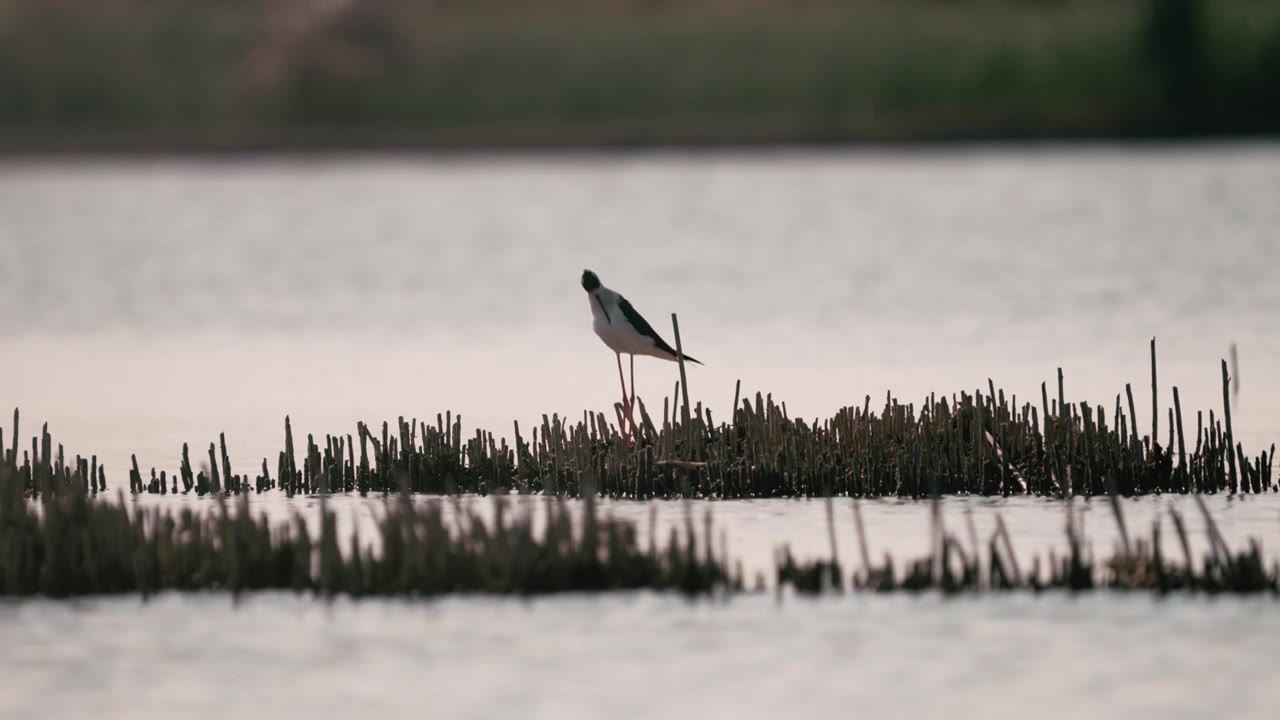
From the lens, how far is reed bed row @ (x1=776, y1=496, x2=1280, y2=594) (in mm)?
12062

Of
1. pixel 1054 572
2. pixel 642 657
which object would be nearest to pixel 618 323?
pixel 1054 572

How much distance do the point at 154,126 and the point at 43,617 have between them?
7003 cm

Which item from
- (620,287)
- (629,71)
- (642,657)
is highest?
(629,71)

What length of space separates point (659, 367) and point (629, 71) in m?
53.1

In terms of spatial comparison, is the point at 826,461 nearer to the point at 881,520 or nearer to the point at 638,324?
the point at 881,520

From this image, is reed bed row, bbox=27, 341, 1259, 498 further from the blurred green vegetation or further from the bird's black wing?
the blurred green vegetation

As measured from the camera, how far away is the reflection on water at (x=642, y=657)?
10.5m

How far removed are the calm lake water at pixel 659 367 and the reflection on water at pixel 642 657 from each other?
3 centimetres

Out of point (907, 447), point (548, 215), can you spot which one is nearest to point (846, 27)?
point (548, 215)

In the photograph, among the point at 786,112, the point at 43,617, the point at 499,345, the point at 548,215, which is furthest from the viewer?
the point at 786,112

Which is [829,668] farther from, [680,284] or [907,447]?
[680,284]

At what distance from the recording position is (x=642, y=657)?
11242mm

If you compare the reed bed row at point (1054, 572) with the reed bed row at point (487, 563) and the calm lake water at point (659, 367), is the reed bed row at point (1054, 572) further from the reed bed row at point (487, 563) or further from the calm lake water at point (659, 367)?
the calm lake water at point (659, 367)

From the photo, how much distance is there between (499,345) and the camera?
2880 cm
